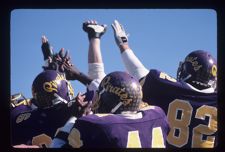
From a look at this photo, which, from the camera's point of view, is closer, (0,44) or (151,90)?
(0,44)

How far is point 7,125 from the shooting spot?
4.55 meters

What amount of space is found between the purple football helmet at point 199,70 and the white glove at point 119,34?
397mm

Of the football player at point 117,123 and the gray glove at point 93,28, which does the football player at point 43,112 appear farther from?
the gray glove at point 93,28

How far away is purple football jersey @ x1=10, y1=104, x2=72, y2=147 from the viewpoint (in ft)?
15.1

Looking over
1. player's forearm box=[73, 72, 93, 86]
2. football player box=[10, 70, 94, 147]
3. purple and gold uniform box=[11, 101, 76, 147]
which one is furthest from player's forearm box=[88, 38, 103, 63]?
purple and gold uniform box=[11, 101, 76, 147]

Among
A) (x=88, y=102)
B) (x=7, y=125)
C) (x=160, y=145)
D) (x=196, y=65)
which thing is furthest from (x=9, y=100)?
(x=196, y=65)

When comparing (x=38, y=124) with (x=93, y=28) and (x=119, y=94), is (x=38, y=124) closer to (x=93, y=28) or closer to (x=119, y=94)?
(x=119, y=94)

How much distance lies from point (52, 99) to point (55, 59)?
0.80ft

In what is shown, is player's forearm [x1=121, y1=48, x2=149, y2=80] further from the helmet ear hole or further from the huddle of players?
the helmet ear hole

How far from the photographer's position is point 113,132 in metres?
4.36

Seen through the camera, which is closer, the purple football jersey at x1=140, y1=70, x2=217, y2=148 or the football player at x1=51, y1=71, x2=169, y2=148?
the football player at x1=51, y1=71, x2=169, y2=148

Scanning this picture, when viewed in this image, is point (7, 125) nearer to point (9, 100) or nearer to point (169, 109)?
point (9, 100)

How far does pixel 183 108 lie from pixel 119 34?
23.9 inches
